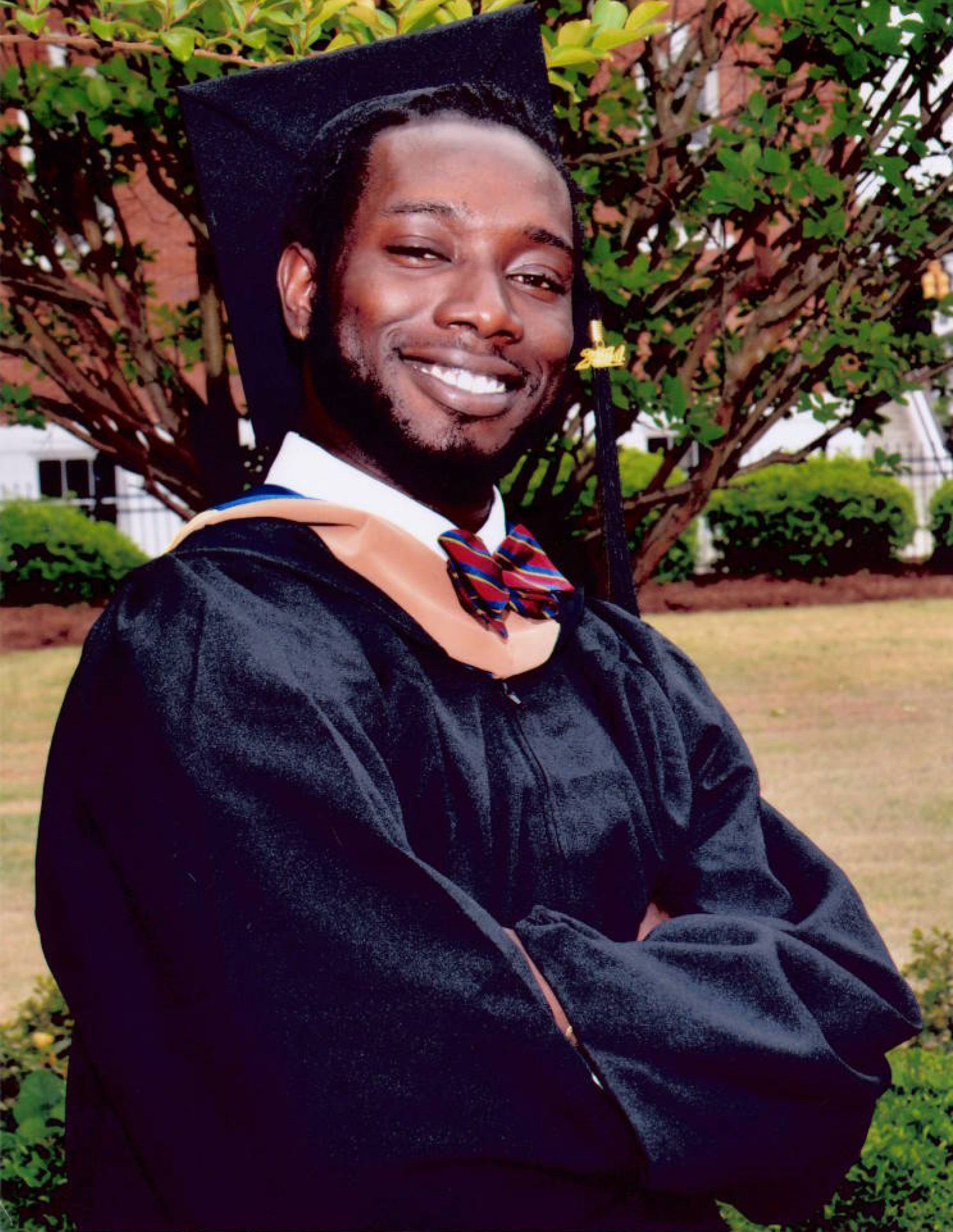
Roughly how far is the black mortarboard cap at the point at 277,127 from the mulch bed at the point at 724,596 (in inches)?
500

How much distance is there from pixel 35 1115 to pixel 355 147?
8.97 ft

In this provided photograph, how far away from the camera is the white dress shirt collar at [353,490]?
76.0 inches

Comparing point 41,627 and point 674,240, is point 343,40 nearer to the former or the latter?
point 674,240

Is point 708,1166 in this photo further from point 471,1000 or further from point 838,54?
point 838,54

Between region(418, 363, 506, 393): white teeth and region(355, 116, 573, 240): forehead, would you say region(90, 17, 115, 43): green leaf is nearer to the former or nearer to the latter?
region(355, 116, 573, 240): forehead

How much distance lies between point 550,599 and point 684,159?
8.74ft

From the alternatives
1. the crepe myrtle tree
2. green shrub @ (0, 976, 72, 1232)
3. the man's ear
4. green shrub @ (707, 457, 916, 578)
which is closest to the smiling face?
the man's ear

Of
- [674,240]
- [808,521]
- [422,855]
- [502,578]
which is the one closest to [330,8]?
[502,578]

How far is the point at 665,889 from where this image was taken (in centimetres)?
202

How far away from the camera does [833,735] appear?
9.66 m

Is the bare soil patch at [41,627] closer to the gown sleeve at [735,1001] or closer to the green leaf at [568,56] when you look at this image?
the green leaf at [568,56]

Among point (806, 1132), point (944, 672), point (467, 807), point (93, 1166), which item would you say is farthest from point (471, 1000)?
point (944, 672)

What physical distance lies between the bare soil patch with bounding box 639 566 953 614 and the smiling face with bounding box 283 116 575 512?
529 inches

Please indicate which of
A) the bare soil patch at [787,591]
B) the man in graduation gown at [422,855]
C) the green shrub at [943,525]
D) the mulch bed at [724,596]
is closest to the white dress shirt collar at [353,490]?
the man in graduation gown at [422,855]
